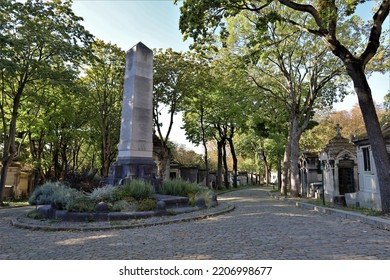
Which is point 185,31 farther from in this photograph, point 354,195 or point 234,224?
point 354,195

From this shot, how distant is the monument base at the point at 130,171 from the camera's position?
1358 cm

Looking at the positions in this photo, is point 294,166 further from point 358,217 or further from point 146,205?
point 146,205

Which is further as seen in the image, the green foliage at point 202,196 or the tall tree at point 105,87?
the tall tree at point 105,87

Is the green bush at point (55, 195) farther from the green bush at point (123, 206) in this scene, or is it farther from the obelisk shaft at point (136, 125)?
the obelisk shaft at point (136, 125)

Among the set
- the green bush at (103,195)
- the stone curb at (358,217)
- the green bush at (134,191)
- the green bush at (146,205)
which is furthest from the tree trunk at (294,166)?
the green bush at (103,195)

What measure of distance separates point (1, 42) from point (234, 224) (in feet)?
46.0

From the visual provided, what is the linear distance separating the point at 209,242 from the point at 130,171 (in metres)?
7.80

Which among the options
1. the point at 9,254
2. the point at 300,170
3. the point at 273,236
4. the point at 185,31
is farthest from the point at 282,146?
the point at 9,254

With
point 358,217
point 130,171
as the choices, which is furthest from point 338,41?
point 130,171

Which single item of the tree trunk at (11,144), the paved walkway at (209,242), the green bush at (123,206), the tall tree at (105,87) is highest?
the tall tree at (105,87)

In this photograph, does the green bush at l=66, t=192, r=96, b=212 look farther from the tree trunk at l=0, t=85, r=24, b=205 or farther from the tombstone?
the tombstone

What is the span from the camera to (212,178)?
4675 centimetres

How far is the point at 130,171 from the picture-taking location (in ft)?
44.6

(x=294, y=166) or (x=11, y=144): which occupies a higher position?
(x=11, y=144)
